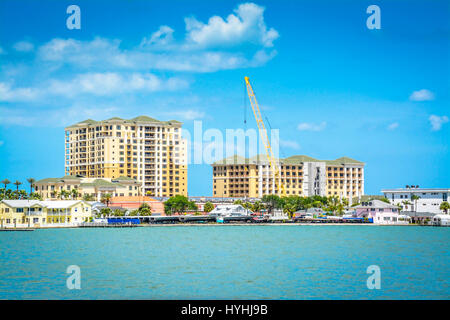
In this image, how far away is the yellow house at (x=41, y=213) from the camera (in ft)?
576

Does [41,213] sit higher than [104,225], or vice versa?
[41,213]

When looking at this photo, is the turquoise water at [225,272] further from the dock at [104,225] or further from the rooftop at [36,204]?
the dock at [104,225]

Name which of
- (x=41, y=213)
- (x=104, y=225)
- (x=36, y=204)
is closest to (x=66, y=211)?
(x=41, y=213)

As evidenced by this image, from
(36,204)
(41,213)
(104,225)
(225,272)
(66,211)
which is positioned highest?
(36,204)

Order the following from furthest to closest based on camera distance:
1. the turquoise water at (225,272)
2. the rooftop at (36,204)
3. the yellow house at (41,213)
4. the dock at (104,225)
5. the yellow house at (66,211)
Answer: the dock at (104,225)
the yellow house at (66,211)
the rooftop at (36,204)
the yellow house at (41,213)
the turquoise water at (225,272)

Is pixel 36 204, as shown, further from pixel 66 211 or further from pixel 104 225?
pixel 104 225

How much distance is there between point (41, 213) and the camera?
181 meters

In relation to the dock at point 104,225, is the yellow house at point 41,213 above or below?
above

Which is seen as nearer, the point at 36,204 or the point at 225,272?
the point at 225,272

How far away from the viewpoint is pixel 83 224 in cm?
18625

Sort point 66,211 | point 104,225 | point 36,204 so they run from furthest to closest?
point 104,225 → point 66,211 → point 36,204

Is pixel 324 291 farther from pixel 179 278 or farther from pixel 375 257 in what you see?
pixel 375 257

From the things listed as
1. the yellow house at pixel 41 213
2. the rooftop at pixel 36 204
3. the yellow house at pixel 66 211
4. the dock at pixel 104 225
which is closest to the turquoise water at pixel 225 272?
the yellow house at pixel 41 213

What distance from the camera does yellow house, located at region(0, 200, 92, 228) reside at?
176 meters
